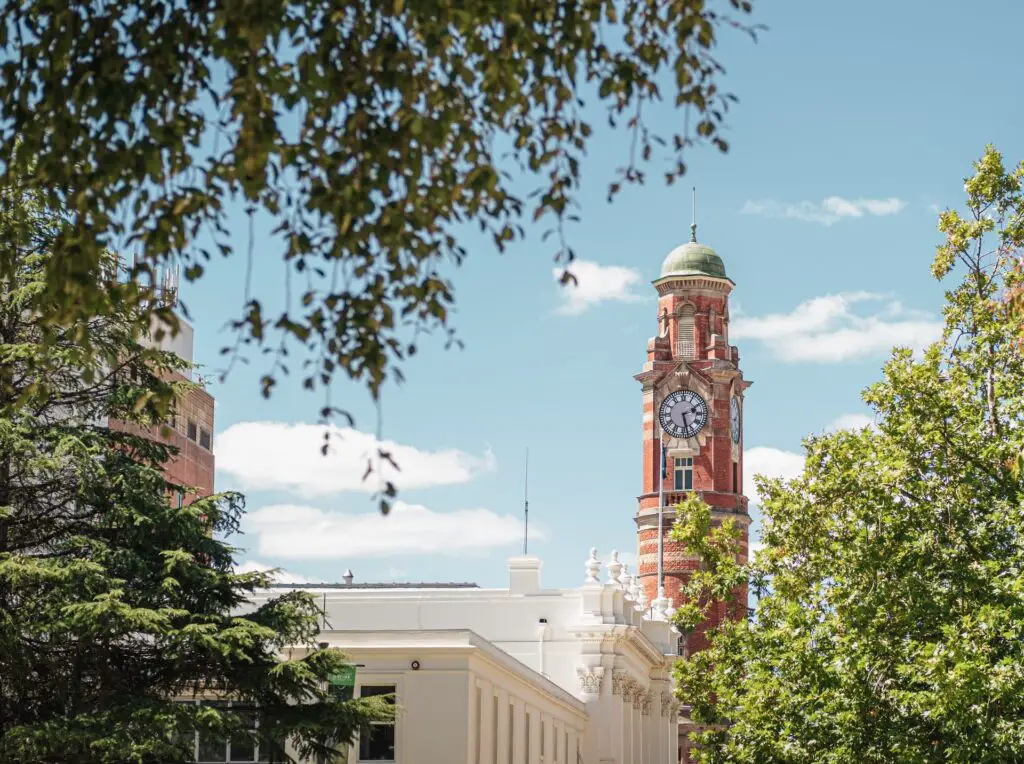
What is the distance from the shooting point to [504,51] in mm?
10477

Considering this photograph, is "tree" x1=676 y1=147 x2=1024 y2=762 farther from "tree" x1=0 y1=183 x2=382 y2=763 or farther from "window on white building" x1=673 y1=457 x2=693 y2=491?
"window on white building" x1=673 y1=457 x2=693 y2=491

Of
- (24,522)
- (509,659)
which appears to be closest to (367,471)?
(24,522)

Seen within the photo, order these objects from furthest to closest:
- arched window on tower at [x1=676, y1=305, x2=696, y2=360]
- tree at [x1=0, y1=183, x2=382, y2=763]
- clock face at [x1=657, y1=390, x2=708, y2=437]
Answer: arched window on tower at [x1=676, y1=305, x2=696, y2=360]
clock face at [x1=657, y1=390, x2=708, y2=437]
tree at [x1=0, y1=183, x2=382, y2=763]

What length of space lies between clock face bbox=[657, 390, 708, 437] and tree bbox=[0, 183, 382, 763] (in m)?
77.6

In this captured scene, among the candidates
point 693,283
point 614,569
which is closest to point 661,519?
point 693,283

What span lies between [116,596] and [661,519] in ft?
238

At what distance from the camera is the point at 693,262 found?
4323 inches

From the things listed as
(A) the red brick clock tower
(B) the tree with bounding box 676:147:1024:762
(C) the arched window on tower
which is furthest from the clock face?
(B) the tree with bounding box 676:147:1024:762

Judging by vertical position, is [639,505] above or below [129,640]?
above

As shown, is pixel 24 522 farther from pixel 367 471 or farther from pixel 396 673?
pixel 367 471

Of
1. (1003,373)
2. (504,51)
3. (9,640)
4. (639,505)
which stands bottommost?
(9,640)

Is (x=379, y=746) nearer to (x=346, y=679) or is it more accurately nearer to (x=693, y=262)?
(x=346, y=679)

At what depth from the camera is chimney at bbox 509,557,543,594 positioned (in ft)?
207

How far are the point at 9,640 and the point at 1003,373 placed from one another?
2015 cm
